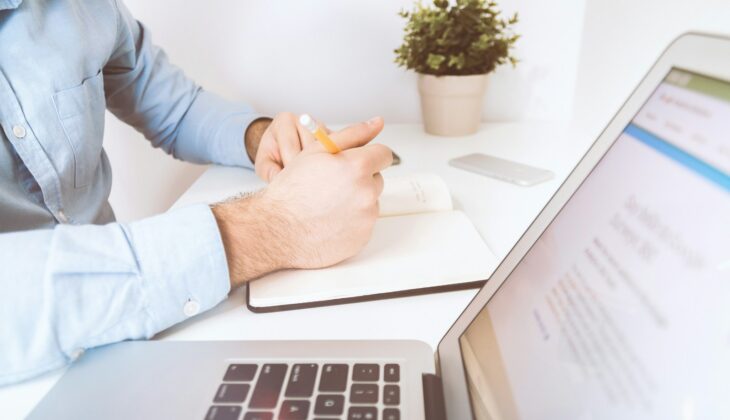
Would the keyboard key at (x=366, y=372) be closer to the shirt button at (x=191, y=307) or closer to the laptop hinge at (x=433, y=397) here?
the laptop hinge at (x=433, y=397)

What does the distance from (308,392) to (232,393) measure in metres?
0.05

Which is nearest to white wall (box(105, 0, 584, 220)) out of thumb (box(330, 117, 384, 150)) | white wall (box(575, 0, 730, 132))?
white wall (box(575, 0, 730, 132))

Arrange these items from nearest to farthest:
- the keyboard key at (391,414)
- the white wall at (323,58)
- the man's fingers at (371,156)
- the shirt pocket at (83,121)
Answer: the keyboard key at (391,414) → the man's fingers at (371,156) → the shirt pocket at (83,121) → the white wall at (323,58)

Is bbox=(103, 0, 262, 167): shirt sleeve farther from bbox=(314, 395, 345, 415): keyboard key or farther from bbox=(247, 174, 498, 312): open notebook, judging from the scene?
bbox=(314, 395, 345, 415): keyboard key

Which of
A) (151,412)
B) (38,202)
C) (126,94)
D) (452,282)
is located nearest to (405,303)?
(452,282)

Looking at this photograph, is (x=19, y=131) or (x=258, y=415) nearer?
(x=258, y=415)

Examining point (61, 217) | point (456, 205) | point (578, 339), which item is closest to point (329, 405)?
point (578, 339)

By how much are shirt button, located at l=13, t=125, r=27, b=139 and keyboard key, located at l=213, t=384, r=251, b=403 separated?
0.46m

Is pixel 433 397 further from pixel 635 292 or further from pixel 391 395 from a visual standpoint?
pixel 635 292

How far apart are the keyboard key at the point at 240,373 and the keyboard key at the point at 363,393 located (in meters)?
0.07

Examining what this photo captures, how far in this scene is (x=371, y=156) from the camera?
51 centimetres

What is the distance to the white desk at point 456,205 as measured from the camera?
401 millimetres

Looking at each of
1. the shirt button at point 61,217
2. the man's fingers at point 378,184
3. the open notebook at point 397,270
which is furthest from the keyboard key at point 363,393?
the shirt button at point 61,217

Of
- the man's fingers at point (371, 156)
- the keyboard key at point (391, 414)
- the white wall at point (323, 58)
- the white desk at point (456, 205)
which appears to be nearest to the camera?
the keyboard key at point (391, 414)
